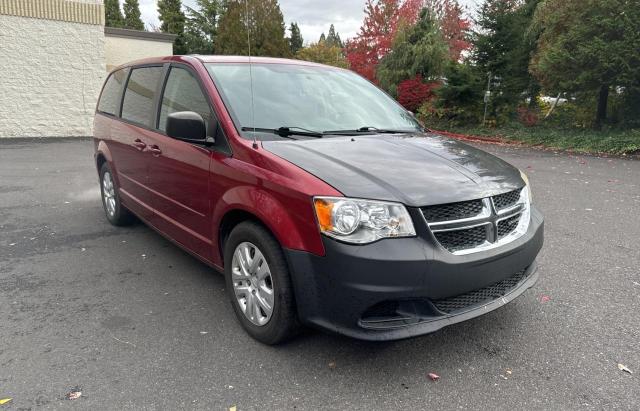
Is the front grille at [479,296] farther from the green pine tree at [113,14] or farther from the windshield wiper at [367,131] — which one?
the green pine tree at [113,14]

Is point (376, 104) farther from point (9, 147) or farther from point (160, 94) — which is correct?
point (9, 147)

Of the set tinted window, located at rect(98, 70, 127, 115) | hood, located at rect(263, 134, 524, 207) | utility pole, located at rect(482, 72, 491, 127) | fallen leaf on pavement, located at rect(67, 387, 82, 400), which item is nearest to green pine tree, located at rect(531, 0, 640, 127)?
utility pole, located at rect(482, 72, 491, 127)

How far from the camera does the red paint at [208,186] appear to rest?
8.32 feet

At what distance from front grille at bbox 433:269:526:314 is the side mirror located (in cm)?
186

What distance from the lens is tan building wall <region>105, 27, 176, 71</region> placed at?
19484 mm

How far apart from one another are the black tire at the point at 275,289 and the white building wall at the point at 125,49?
19.0m

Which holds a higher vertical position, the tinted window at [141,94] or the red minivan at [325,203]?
the tinted window at [141,94]

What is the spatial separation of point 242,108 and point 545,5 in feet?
55.2

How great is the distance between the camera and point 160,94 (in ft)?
13.3

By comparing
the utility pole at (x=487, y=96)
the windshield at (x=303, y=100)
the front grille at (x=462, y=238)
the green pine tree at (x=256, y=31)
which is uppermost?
the green pine tree at (x=256, y=31)

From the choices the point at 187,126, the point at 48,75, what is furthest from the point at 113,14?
the point at 187,126

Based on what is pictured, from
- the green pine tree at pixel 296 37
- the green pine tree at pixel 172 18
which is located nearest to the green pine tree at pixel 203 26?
the green pine tree at pixel 172 18

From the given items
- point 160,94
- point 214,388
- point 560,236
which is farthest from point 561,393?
point 160,94

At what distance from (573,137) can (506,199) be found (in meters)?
14.2
